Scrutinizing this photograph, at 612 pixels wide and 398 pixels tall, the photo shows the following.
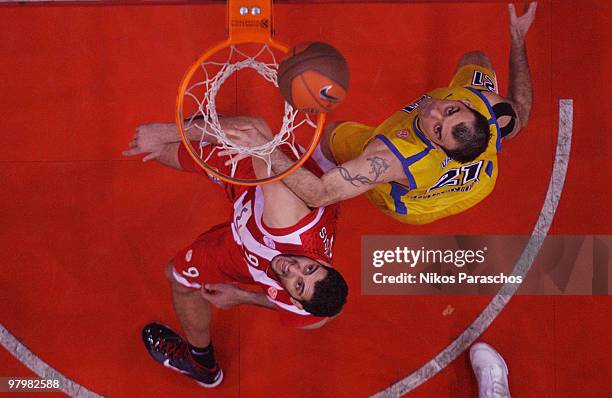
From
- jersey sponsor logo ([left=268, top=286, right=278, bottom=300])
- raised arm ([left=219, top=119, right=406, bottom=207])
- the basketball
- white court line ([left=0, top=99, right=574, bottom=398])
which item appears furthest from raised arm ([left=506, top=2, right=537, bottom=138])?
jersey sponsor logo ([left=268, top=286, right=278, bottom=300])

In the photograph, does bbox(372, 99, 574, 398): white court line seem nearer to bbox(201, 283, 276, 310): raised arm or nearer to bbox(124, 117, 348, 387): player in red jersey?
bbox(124, 117, 348, 387): player in red jersey

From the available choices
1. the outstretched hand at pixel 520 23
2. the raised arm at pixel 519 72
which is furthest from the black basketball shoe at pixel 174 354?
the outstretched hand at pixel 520 23

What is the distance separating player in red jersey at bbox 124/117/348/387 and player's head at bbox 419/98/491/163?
62cm

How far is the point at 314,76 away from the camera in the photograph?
2414 millimetres

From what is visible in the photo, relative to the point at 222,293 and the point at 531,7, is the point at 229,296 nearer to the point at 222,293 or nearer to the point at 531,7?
the point at 222,293

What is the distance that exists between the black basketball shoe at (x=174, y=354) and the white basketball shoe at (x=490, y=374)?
1.58 m

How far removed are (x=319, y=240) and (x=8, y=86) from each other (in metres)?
2.23

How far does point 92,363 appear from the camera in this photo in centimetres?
367

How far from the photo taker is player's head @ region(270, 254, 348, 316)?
2744mm

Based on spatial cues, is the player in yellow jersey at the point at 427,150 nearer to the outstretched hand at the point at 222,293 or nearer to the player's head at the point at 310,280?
the player's head at the point at 310,280

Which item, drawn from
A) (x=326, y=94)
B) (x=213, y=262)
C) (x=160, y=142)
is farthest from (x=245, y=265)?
(x=326, y=94)

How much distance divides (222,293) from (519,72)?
2.09 meters

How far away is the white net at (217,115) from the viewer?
271 centimetres

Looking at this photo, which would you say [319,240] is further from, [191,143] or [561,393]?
[561,393]
